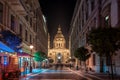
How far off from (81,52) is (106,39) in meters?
36.4

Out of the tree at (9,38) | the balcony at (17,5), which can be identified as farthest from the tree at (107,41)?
the balcony at (17,5)

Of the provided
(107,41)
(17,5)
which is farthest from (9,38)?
(107,41)

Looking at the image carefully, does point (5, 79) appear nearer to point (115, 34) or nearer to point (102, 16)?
point (115, 34)

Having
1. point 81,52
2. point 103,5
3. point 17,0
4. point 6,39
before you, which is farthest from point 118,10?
point 81,52

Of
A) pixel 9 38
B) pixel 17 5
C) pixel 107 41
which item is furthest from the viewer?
pixel 17 5

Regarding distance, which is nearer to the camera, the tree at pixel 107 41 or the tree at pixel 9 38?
the tree at pixel 107 41

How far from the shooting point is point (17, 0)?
38094 millimetres

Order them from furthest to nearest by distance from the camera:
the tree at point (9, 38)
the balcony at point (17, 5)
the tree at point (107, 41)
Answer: the balcony at point (17, 5), the tree at point (9, 38), the tree at point (107, 41)

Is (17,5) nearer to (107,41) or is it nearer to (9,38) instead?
(9,38)

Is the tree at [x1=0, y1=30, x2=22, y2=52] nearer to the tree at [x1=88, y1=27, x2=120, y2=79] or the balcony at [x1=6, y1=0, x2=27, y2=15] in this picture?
the balcony at [x1=6, y1=0, x2=27, y2=15]

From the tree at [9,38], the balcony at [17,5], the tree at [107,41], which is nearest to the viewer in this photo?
the tree at [107,41]

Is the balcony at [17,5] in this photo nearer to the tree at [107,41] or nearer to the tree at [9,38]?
the tree at [9,38]

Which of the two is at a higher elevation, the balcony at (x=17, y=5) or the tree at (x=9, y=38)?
the balcony at (x=17, y=5)

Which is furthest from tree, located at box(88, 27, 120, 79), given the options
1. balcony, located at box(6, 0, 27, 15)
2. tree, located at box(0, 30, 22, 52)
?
balcony, located at box(6, 0, 27, 15)
